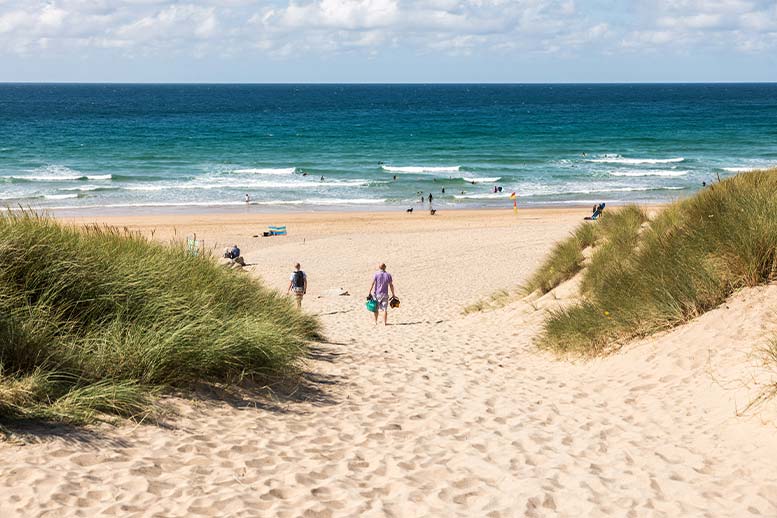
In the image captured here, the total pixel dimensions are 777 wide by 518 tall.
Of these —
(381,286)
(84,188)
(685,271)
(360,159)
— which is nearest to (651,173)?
(360,159)

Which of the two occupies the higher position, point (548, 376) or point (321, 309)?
point (548, 376)

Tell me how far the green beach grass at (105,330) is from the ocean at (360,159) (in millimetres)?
30208

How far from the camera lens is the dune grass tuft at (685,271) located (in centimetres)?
914

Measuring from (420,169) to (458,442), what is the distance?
150 feet

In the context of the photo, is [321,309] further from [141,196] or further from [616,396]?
[141,196]

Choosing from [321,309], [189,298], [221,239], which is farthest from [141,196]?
[189,298]

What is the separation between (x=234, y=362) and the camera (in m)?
7.25

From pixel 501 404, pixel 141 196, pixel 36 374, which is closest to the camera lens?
pixel 36 374

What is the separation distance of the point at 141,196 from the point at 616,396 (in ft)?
117

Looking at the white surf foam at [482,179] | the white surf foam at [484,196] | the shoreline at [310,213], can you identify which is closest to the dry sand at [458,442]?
the shoreline at [310,213]

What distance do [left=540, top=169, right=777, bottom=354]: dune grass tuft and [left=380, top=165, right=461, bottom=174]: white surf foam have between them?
39312 millimetres

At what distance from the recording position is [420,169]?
169 feet

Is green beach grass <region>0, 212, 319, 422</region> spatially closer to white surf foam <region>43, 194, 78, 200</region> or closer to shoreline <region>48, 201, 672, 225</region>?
shoreline <region>48, 201, 672, 225</region>

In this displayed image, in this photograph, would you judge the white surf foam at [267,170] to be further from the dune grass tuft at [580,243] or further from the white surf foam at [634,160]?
the dune grass tuft at [580,243]
